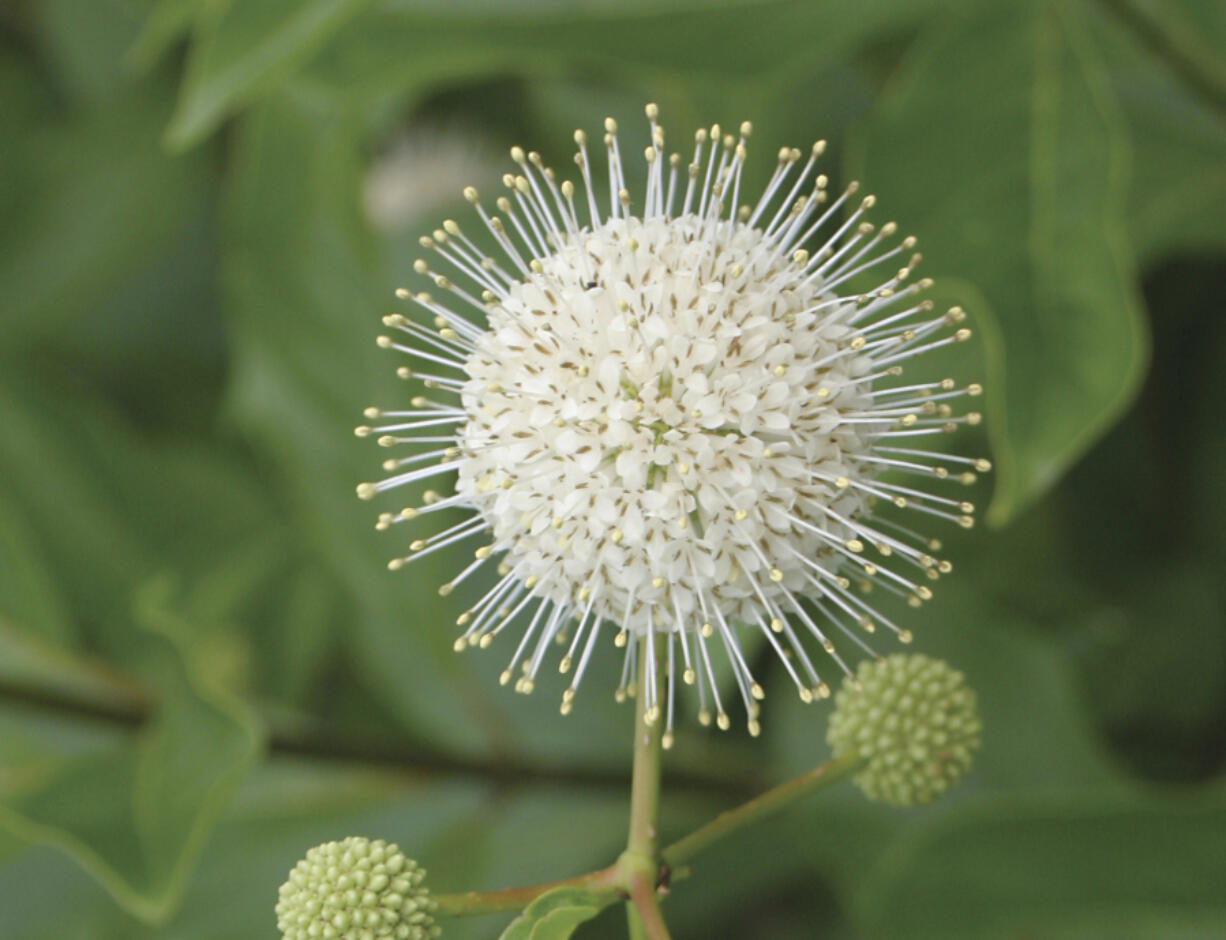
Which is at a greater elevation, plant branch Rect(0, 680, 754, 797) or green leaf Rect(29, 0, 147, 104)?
green leaf Rect(29, 0, 147, 104)

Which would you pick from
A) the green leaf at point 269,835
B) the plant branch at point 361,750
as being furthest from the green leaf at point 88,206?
the green leaf at point 269,835

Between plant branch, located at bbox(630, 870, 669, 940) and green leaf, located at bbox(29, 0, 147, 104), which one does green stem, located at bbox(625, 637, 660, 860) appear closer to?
plant branch, located at bbox(630, 870, 669, 940)

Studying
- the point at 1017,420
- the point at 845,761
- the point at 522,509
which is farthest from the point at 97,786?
the point at 1017,420

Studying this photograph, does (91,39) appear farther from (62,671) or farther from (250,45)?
(250,45)

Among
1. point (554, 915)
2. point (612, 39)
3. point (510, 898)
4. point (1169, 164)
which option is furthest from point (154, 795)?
point (1169, 164)

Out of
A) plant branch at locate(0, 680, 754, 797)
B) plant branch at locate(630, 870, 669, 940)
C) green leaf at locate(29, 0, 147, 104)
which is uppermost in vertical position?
green leaf at locate(29, 0, 147, 104)

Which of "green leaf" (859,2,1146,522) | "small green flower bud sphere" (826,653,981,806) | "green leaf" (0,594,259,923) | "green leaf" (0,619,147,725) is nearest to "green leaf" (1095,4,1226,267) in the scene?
"green leaf" (859,2,1146,522)

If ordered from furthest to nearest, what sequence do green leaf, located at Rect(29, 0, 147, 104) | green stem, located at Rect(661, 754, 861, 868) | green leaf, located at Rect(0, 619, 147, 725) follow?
green leaf, located at Rect(29, 0, 147, 104) → green leaf, located at Rect(0, 619, 147, 725) → green stem, located at Rect(661, 754, 861, 868)
